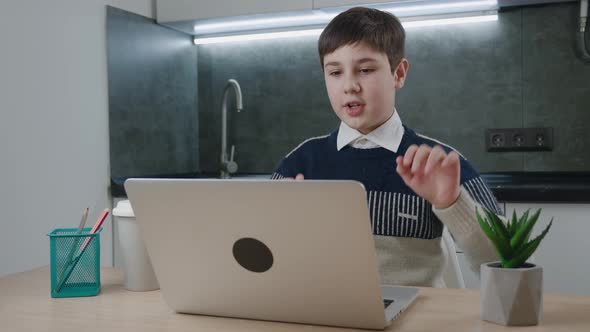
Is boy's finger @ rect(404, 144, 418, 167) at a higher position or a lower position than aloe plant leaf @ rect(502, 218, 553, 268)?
higher

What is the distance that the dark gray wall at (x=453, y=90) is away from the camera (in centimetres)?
250

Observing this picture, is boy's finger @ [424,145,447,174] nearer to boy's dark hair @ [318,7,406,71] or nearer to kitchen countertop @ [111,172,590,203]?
boy's dark hair @ [318,7,406,71]

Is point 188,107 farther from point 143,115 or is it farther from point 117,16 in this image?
point 117,16

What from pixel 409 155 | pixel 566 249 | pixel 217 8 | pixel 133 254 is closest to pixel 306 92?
pixel 217 8

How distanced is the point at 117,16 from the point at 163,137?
0.55m

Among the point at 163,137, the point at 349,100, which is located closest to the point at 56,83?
the point at 163,137

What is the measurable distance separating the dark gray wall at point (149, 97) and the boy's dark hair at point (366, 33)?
128 centimetres

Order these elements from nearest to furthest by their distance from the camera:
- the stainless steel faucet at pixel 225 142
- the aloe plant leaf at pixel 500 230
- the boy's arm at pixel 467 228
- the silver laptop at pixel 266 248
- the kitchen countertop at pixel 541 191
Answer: the silver laptop at pixel 266 248 → the aloe plant leaf at pixel 500 230 → the boy's arm at pixel 467 228 → the kitchen countertop at pixel 541 191 → the stainless steel faucet at pixel 225 142

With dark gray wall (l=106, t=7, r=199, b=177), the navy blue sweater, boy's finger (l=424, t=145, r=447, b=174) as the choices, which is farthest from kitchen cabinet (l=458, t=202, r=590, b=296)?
dark gray wall (l=106, t=7, r=199, b=177)

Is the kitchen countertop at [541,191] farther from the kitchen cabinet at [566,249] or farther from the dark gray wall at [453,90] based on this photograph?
the dark gray wall at [453,90]

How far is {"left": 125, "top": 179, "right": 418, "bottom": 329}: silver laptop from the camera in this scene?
Result: 81 centimetres

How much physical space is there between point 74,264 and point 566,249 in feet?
4.93

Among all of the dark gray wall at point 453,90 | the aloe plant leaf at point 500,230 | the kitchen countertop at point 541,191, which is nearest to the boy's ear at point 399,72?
the aloe plant leaf at point 500,230

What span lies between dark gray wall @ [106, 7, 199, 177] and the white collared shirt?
1253mm
